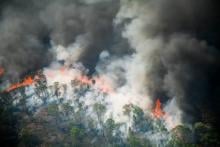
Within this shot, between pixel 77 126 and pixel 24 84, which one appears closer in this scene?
pixel 77 126

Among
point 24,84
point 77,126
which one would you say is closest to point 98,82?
point 77,126

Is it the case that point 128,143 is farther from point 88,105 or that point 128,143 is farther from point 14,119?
point 14,119

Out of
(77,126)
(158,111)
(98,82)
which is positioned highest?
(98,82)

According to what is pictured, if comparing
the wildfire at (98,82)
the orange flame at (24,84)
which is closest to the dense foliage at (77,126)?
the orange flame at (24,84)

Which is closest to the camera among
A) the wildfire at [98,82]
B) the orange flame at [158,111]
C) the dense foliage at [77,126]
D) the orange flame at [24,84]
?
the dense foliage at [77,126]

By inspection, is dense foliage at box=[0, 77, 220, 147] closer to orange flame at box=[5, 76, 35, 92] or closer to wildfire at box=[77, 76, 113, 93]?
orange flame at box=[5, 76, 35, 92]

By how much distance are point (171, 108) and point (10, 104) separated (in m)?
26.3

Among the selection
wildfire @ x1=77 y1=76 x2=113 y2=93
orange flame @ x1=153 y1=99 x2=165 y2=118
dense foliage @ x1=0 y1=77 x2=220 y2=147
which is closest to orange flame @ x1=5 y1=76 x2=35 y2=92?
dense foliage @ x1=0 y1=77 x2=220 y2=147

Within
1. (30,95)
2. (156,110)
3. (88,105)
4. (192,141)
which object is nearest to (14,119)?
(30,95)

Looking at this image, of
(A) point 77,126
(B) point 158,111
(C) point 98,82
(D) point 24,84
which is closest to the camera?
(B) point 158,111

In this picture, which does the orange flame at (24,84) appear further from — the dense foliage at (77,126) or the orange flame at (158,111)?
the orange flame at (158,111)

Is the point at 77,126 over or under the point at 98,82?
under

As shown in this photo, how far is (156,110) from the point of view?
45.8m

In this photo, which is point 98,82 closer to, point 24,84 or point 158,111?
point 158,111
